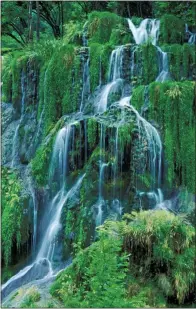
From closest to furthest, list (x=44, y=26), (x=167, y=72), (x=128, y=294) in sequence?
(x=128, y=294), (x=167, y=72), (x=44, y=26)

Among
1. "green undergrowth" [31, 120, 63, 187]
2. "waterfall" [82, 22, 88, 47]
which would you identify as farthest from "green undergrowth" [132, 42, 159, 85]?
"green undergrowth" [31, 120, 63, 187]

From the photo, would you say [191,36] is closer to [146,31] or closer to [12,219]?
[146,31]

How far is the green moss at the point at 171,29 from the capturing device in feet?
26.2

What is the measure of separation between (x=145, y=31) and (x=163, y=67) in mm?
1665

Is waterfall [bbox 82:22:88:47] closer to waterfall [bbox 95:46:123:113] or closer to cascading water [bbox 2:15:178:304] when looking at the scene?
waterfall [bbox 95:46:123:113]

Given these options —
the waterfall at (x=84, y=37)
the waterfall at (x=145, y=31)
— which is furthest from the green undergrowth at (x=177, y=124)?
the waterfall at (x=84, y=37)

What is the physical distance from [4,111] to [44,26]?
4979mm

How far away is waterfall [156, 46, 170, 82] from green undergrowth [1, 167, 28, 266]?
10.6 feet

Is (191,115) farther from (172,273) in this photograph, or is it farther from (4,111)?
(4,111)

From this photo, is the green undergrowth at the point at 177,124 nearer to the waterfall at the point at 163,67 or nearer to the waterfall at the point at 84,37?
the waterfall at the point at 163,67

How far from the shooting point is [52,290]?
4727 millimetres

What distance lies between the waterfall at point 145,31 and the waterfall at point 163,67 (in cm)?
102

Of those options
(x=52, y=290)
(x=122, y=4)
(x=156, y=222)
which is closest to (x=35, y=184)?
(x=52, y=290)

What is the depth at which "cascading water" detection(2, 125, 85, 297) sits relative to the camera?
17.5 ft
